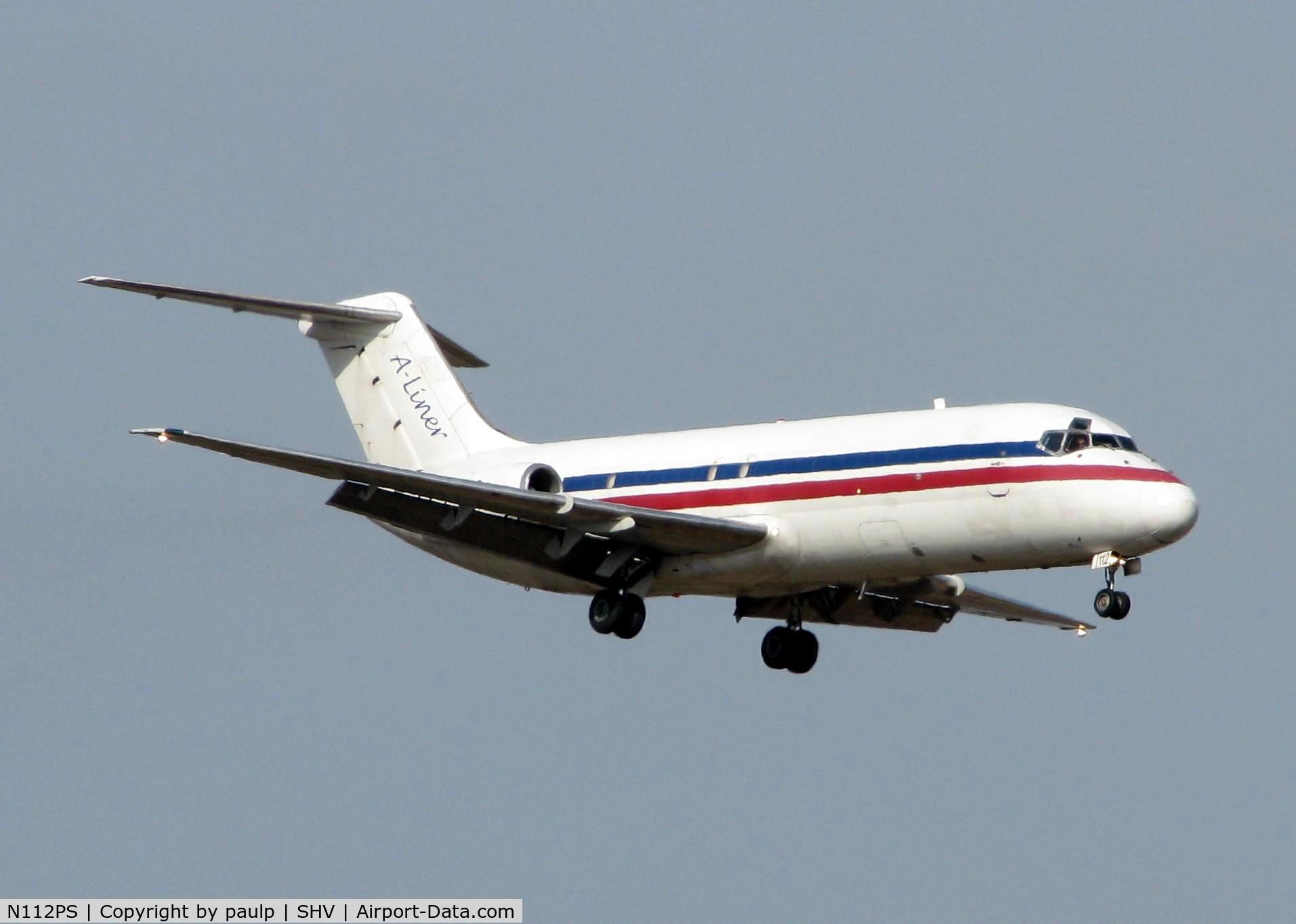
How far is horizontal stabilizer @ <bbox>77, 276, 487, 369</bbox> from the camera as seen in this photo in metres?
35.0

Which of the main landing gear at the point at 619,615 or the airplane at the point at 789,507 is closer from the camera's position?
the airplane at the point at 789,507

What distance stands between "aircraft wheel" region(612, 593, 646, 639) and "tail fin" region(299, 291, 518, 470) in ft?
16.2

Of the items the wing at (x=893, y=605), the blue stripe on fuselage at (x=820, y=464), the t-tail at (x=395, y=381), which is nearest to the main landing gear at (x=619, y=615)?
the blue stripe on fuselage at (x=820, y=464)

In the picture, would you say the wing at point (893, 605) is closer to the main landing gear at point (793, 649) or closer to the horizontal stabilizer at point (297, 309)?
the main landing gear at point (793, 649)

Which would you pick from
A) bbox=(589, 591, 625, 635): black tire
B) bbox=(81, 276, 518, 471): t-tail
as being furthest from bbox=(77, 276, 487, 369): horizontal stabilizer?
bbox=(589, 591, 625, 635): black tire

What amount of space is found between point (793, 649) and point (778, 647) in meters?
0.25

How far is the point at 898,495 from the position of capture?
32.1 metres

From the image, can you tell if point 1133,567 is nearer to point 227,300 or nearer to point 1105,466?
point 1105,466

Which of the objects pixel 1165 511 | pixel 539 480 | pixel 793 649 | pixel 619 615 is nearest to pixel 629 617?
pixel 619 615

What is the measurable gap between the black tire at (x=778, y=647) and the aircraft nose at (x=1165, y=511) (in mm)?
8137

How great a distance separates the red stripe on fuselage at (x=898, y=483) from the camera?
3116 cm

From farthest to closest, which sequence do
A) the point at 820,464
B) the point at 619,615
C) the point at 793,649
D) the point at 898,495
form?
the point at 793,649, the point at 619,615, the point at 820,464, the point at 898,495

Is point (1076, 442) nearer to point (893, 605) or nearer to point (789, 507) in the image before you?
point (789, 507)

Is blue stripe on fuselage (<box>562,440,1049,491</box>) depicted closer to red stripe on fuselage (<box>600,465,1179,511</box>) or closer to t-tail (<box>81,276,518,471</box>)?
red stripe on fuselage (<box>600,465,1179,511</box>)
